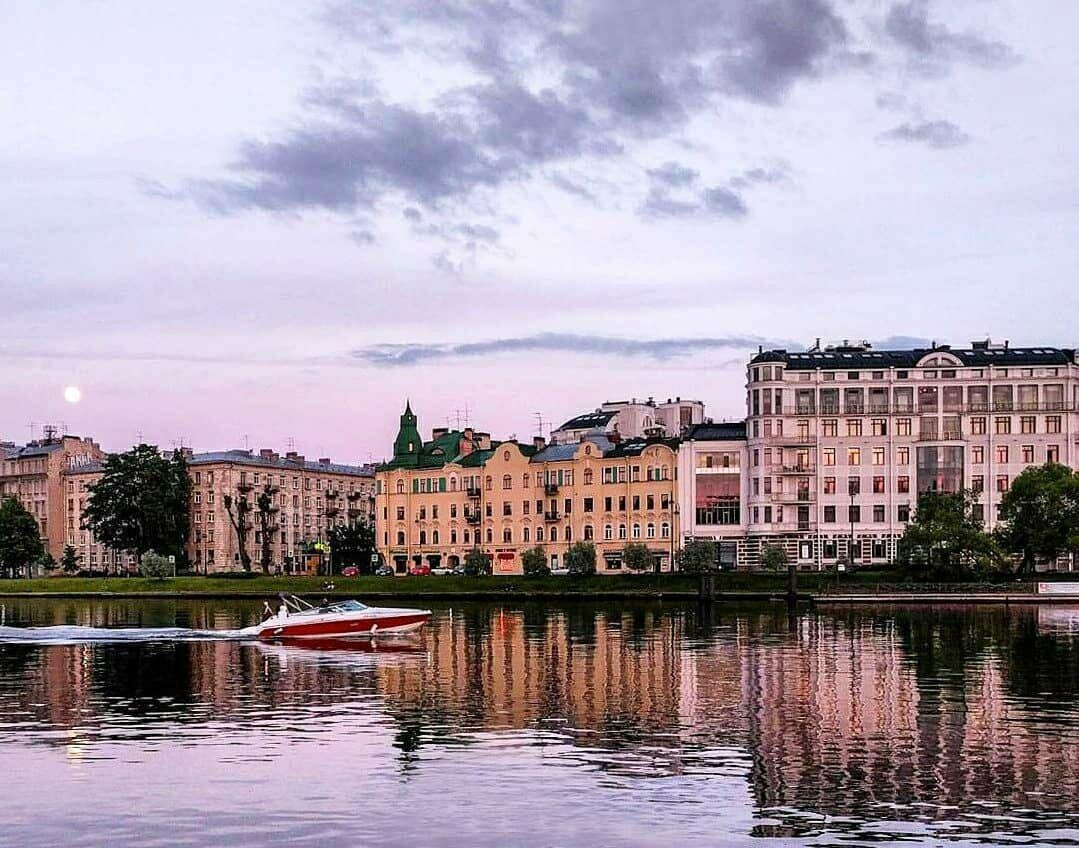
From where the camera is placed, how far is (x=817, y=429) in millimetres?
170125

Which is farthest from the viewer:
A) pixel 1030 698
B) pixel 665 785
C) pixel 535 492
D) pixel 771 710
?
pixel 535 492

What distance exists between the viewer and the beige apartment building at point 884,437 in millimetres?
166250

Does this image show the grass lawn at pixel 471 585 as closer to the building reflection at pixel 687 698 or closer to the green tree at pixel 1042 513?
the green tree at pixel 1042 513

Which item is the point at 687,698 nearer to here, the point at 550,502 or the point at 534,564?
the point at 534,564

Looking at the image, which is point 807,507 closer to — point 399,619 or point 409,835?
point 399,619

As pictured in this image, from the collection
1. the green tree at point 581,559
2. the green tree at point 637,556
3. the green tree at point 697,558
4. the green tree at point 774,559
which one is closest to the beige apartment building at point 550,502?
the green tree at point 637,556

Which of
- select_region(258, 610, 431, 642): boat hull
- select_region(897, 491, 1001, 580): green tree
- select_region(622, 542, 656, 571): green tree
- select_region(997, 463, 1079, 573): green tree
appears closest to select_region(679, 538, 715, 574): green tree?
select_region(622, 542, 656, 571): green tree

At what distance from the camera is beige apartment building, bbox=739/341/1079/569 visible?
545 ft

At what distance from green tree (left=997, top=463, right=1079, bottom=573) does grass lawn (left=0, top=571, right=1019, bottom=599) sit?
1068 centimetres

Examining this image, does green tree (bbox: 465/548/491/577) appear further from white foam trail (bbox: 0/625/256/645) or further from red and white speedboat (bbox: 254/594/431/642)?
white foam trail (bbox: 0/625/256/645)

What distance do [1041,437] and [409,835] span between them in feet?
480

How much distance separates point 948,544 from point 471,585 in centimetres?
5051

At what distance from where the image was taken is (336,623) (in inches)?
3691

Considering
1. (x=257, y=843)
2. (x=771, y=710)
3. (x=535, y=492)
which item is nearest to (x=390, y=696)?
(x=771, y=710)
